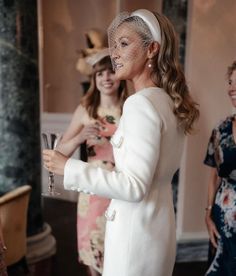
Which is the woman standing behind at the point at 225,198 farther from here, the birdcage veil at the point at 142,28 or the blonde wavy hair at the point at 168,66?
the birdcage veil at the point at 142,28

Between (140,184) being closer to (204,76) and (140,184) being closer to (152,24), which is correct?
(152,24)

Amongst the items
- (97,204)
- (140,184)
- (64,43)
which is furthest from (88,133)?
(64,43)

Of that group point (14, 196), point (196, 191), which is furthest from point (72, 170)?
point (196, 191)

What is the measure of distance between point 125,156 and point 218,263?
109 centimetres

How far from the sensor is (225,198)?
1.86m

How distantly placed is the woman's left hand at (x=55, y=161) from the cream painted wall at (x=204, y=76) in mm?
1670

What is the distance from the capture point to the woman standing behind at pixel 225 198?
5.96 feet

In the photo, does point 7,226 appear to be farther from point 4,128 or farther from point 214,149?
point 214,149

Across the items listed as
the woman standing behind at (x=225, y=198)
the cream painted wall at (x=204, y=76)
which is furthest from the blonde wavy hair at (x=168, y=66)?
the cream painted wall at (x=204, y=76)

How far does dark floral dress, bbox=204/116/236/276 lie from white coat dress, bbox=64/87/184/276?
23.4 inches

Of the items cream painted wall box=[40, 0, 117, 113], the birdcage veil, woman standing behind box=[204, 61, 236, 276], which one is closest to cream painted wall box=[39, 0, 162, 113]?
cream painted wall box=[40, 0, 117, 113]

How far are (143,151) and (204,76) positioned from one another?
1.72m

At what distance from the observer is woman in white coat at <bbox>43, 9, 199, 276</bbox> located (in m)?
1.09

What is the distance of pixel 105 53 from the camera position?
2025 millimetres
